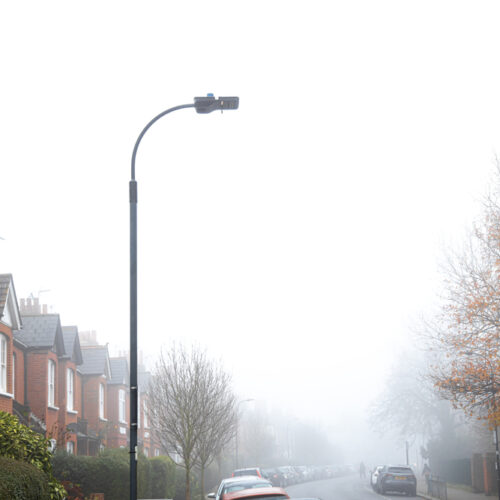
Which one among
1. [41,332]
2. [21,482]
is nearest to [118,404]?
[41,332]

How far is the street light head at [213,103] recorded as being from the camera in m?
12.4

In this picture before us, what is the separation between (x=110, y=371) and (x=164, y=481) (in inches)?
656

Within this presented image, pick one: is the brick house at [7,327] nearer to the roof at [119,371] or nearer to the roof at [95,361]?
the roof at [95,361]

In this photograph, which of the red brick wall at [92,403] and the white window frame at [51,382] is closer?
the white window frame at [51,382]

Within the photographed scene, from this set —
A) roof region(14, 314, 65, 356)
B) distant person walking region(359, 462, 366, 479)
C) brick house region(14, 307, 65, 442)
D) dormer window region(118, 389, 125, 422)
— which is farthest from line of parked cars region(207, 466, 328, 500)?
distant person walking region(359, 462, 366, 479)

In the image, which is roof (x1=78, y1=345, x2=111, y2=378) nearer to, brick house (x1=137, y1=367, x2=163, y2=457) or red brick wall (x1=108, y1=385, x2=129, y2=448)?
red brick wall (x1=108, y1=385, x2=129, y2=448)

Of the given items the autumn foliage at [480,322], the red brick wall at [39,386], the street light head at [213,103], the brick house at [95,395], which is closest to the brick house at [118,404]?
the brick house at [95,395]

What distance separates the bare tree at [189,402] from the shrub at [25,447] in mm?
17031

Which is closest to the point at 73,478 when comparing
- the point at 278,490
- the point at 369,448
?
the point at 278,490

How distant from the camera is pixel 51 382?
3338cm

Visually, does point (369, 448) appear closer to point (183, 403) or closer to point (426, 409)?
point (426, 409)

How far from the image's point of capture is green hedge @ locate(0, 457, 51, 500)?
9.91 m

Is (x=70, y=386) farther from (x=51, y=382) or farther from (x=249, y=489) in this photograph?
(x=249, y=489)

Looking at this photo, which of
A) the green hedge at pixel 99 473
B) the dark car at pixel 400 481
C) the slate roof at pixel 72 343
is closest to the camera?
the green hedge at pixel 99 473
